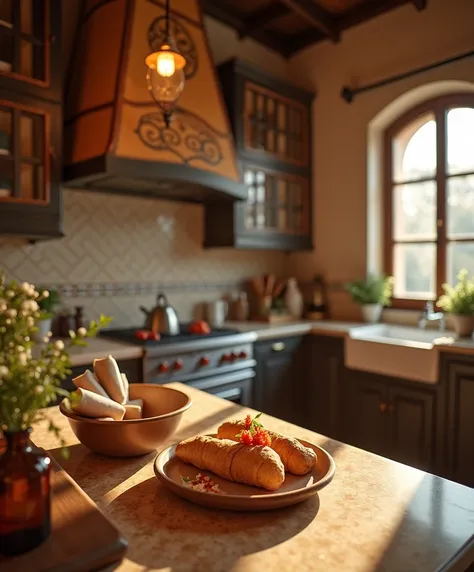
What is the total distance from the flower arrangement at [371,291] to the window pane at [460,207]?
549 mm

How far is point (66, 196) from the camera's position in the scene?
2848 millimetres

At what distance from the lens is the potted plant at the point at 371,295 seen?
Answer: 342 centimetres

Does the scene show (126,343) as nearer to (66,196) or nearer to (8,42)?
(66,196)

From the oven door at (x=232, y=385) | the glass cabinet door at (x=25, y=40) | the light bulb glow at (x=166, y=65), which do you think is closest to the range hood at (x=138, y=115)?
the glass cabinet door at (x=25, y=40)

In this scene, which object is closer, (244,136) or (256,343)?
(256,343)

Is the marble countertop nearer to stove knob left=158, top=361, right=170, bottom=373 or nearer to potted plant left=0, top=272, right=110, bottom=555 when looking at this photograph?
stove knob left=158, top=361, right=170, bottom=373

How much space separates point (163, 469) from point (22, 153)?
1.88m

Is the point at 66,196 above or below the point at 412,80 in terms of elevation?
below

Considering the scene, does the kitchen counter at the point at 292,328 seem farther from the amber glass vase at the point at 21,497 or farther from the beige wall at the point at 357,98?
the amber glass vase at the point at 21,497

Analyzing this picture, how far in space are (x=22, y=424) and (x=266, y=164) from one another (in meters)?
3.00

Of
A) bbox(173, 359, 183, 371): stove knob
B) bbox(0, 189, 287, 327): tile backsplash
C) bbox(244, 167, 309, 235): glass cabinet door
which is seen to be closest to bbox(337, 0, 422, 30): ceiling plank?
bbox(244, 167, 309, 235): glass cabinet door

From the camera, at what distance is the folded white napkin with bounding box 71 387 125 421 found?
0.96 meters

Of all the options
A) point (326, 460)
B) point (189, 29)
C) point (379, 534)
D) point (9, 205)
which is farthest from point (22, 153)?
point (379, 534)

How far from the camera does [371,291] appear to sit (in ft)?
11.2
